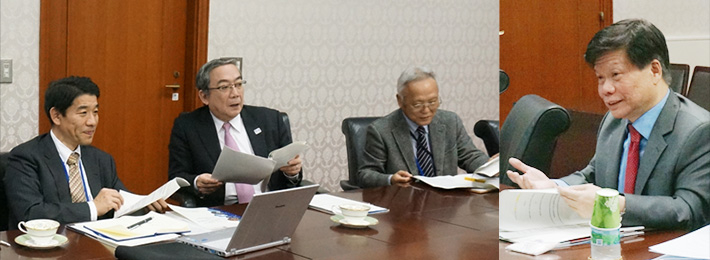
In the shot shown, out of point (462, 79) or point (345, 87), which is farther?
point (462, 79)

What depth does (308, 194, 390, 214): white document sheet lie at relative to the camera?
215 centimetres

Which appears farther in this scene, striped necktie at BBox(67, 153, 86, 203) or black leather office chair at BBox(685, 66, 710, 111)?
striped necktie at BBox(67, 153, 86, 203)

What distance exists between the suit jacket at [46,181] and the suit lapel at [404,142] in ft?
3.75

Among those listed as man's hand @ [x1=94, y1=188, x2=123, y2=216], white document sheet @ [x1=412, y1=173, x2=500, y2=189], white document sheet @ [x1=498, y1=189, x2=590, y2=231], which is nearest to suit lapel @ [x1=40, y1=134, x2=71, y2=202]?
man's hand @ [x1=94, y1=188, x2=123, y2=216]

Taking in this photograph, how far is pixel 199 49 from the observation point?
4137mm

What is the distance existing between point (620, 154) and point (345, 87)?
→ 4.14 metres

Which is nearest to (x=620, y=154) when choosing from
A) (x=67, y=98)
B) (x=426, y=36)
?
(x=67, y=98)

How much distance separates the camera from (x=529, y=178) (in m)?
0.96

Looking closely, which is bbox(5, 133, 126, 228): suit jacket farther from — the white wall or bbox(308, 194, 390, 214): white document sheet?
the white wall

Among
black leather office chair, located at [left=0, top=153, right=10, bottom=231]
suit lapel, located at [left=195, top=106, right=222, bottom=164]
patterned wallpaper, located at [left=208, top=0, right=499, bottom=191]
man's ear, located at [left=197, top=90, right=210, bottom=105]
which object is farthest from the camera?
patterned wallpaper, located at [left=208, top=0, right=499, bottom=191]

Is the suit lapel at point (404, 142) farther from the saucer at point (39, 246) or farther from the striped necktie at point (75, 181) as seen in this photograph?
the saucer at point (39, 246)

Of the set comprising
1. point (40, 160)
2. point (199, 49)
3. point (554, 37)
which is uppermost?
point (199, 49)

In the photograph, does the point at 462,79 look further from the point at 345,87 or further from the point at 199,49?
the point at 199,49

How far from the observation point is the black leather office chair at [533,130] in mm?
920
